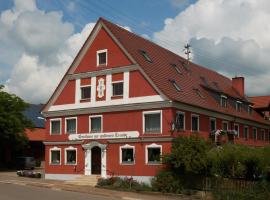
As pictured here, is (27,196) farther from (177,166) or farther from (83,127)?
(83,127)

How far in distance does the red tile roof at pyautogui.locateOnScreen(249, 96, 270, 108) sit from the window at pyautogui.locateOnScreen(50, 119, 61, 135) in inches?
1053

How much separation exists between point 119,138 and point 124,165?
83.6 inches

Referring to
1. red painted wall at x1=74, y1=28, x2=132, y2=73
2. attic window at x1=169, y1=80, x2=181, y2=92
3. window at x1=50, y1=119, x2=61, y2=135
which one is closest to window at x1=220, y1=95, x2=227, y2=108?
attic window at x1=169, y1=80, x2=181, y2=92

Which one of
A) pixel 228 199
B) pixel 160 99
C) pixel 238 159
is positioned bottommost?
pixel 228 199

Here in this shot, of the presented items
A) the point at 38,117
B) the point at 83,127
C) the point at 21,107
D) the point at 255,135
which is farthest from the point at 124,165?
the point at 38,117

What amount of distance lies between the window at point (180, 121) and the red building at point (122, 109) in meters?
0.07

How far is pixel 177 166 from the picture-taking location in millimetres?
33156

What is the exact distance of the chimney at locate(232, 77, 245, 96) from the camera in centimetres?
5843

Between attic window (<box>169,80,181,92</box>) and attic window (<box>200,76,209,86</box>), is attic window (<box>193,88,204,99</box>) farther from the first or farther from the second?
attic window (<box>200,76,209,86</box>)

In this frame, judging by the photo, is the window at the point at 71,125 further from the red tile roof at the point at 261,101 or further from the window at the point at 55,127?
the red tile roof at the point at 261,101

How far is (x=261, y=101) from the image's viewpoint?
198 ft

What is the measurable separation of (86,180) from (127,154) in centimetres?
382

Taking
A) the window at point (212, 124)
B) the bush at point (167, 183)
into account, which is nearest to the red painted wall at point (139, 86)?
the bush at point (167, 183)

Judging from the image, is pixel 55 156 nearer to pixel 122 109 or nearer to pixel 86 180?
pixel 86 180
